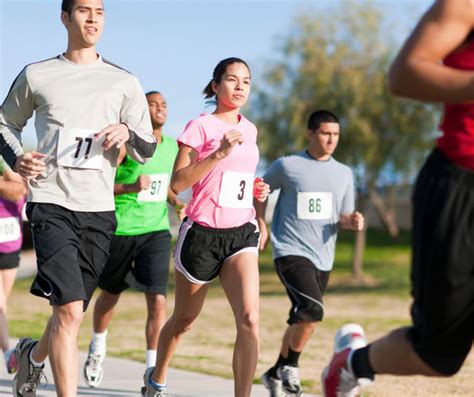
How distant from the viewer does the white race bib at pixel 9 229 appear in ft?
31.0

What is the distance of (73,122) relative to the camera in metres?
6.21

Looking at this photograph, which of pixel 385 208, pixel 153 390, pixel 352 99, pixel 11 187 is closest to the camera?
pixel 153 390

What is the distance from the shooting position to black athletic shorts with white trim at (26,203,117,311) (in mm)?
6031

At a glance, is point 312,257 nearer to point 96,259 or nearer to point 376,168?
point 96,259

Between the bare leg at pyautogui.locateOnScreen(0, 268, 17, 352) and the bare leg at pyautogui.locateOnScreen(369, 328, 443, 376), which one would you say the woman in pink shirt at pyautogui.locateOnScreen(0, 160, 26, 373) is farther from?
the bare leg at pyautogui.locateOnScreen(369, 328, 443, 376)

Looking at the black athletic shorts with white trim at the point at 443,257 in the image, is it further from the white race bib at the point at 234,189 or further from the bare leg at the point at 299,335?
the bare leg at the point at 299,335

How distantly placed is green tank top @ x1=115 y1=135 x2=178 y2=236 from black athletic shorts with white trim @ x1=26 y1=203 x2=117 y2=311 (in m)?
2.34

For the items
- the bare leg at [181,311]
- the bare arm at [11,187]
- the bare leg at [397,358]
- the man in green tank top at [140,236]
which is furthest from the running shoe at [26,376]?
the bare leg at [397,358]

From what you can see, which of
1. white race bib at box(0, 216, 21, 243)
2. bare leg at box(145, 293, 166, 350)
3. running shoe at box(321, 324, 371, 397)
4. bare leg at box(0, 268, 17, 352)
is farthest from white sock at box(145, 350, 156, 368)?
running shoe at box(321, 324, 371, 397)

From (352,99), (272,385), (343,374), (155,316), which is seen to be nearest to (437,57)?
(343,374)

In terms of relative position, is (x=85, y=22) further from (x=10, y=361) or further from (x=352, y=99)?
(x=352, y=99)

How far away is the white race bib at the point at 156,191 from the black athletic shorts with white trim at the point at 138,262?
27 centimetres

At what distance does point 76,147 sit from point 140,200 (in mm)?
2613

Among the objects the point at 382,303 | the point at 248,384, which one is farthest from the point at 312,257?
the point at 382,303
